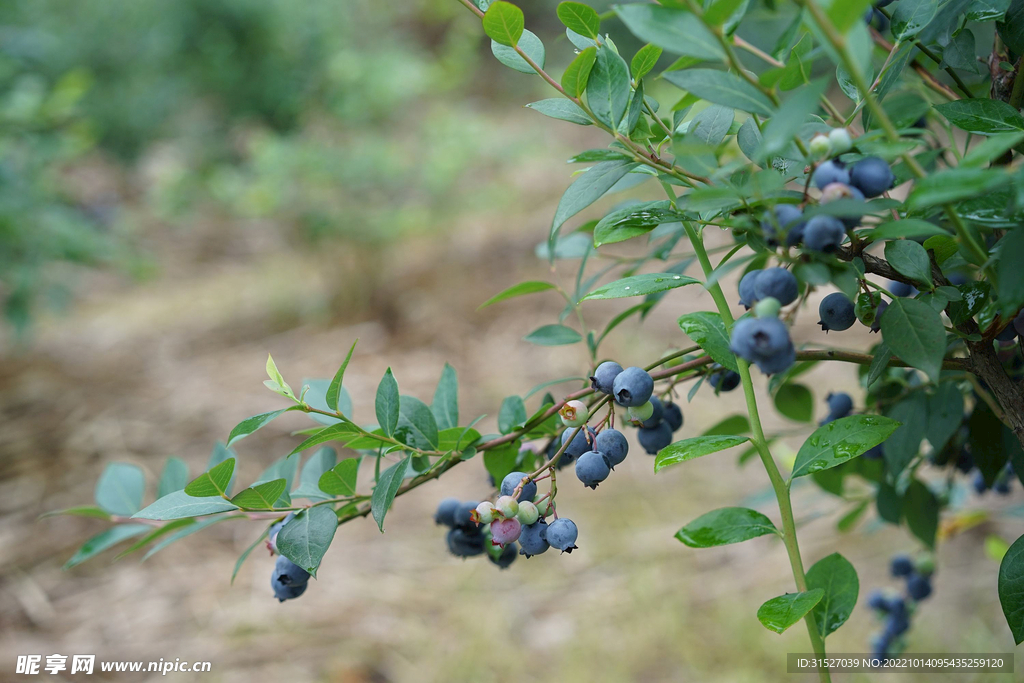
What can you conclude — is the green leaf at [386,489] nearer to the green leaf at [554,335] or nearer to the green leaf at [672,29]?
the green leaf at [554,335]

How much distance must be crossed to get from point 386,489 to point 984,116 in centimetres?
53

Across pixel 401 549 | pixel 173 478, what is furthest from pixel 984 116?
pixel 401 549

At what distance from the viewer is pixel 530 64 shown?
532 millimetres

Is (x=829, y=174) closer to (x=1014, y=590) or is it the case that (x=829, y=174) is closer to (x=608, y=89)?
(x=608, y=89)

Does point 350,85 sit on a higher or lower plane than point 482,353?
higher

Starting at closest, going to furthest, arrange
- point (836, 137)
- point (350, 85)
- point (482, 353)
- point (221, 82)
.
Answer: point (836, 137) < point (482, 353) < point (350, 85) < point (221, 82)

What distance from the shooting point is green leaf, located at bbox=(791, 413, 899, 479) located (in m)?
0.50

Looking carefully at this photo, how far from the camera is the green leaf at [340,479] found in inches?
23.1

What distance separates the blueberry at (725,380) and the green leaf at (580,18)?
34 cm

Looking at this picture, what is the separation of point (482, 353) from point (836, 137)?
9.50 ft

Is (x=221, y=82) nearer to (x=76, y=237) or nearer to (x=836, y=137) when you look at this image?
(x=76, y=237)

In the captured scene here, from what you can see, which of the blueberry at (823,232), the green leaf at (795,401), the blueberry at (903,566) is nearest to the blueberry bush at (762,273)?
the blueberry at (823,232)

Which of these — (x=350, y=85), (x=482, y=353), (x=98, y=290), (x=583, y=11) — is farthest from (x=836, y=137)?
(x=98, y=290)

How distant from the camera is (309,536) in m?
0.55
